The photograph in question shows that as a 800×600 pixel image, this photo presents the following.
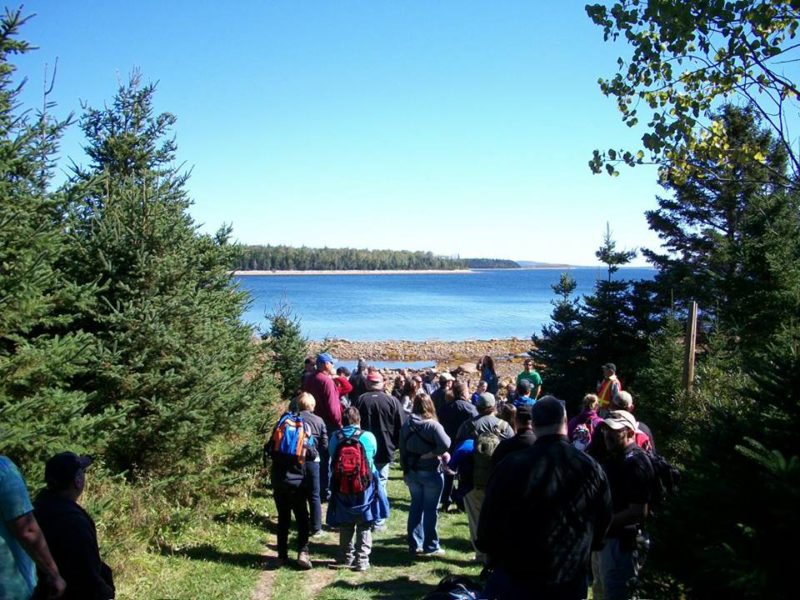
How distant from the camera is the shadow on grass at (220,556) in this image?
23.9 ft

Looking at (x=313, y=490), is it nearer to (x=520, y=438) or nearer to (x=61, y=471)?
(x=520, y=438)

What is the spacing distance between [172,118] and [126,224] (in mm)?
3277

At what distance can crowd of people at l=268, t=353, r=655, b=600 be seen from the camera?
3.72 metres

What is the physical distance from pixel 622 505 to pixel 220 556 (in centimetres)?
471

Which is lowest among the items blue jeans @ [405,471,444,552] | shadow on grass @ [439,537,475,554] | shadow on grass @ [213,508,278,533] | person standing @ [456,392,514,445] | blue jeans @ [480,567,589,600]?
shadow on grass @ [213,508,278,533]

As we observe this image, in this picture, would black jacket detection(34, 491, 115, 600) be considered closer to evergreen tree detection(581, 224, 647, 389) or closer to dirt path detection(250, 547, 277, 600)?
dirt path detection(250, 547, 277, 600)

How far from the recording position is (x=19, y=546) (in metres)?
3.80

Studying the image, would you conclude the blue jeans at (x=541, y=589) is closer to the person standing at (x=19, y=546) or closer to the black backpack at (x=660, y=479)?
the black backpack at (x=660, y=479)

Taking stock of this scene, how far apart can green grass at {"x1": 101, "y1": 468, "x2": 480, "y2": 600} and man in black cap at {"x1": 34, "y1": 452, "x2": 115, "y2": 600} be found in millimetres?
2307

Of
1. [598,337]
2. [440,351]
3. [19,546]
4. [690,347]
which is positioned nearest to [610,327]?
[598,337]

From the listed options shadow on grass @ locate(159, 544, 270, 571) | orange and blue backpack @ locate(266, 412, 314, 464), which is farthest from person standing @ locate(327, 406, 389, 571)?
shadow on grass @ locate(159, 544, 270, 571)

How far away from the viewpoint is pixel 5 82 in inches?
252

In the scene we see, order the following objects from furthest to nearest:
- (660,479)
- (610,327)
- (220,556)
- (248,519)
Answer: (610,327)
(248,519)
(220,556)
(660,479)

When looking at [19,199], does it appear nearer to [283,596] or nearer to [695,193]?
[283,596]
